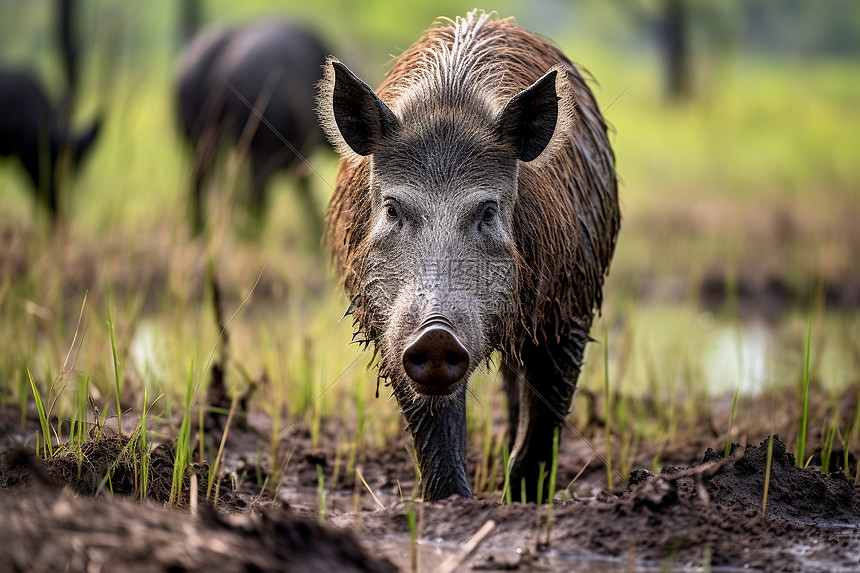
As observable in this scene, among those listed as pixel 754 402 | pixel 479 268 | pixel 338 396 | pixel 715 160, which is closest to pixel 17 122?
pixel 338 396

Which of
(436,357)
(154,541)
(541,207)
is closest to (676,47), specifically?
(541,207)

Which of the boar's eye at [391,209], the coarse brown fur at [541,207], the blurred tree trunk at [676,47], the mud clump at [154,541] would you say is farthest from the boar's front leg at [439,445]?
the blurred tree trunk at [676,47]

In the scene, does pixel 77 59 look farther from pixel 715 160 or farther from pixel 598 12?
pixel 598 12

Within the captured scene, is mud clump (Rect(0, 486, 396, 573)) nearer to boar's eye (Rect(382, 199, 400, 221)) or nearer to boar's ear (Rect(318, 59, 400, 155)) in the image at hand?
boar's eye (Rect(382, 199, 400, 221))

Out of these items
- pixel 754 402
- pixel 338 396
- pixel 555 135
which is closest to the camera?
pixel 555 135

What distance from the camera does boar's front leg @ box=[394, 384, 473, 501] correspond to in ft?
12.3

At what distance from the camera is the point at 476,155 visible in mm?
3521

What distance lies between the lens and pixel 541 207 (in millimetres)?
3705

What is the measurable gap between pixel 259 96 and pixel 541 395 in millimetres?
5444

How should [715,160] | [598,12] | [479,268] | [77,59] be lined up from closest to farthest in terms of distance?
[479,268]
[77,59]
[715,160]
[598,12]

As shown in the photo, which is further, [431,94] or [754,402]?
[754,402]

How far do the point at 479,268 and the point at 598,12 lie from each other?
31768 mm

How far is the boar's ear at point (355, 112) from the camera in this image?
11.5 ft

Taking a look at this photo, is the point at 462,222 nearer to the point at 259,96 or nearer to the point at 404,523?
Answer: the point at 404,523
